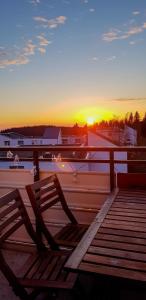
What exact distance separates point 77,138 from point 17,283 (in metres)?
→ 32.1

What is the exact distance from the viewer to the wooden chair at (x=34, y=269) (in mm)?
1931

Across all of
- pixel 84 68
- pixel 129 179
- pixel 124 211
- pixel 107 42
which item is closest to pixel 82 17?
pixel 107 42

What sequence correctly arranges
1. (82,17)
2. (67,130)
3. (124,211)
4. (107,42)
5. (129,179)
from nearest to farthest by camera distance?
(124,211), (129,179), (82,17), (107,42), (67,130)

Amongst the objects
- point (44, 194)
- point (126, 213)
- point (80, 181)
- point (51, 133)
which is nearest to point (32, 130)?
point (51, 133)

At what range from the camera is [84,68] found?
31.0ft

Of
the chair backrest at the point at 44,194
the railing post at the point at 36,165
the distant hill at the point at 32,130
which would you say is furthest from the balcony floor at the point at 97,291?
the distant hill at the point at 32,130

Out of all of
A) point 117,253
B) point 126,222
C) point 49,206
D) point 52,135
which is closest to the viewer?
point 117,253

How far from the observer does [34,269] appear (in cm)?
216

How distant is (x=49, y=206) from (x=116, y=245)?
44.1 inches

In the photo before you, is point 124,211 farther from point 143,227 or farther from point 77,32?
point 77,32

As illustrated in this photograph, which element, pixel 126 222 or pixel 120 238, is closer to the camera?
pixel 120 238

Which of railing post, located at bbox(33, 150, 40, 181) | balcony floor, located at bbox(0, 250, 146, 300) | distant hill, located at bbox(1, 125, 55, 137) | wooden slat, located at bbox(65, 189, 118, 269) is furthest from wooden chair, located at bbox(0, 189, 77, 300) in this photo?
distant hill, located at bbox(1, 125, 55, 137)

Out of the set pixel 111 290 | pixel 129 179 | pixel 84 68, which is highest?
pixel 84 68

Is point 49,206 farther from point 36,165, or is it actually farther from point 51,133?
point 51,133
